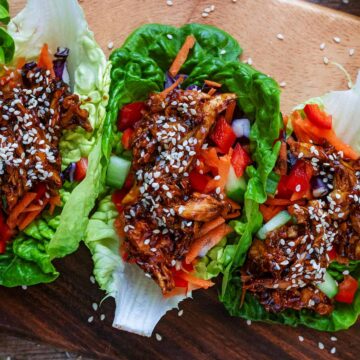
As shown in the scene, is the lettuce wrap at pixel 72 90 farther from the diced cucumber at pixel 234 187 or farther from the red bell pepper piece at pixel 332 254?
the red bell pepper piece at pixel 332 254

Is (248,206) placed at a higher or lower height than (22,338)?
higher

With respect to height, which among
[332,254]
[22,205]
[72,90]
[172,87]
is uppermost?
[172,87]

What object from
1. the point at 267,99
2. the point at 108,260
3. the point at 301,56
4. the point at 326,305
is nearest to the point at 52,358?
the point at 108,260

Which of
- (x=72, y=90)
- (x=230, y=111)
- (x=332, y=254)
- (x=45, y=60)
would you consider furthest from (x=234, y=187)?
(x=45, y=60)

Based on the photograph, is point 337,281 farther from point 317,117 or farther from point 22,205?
point 22,205

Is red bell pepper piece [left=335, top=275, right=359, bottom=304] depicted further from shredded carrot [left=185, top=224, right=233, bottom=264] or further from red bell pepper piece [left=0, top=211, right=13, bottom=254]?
red bell pepper piece [left=0, top=211, right=13, bottom=254]

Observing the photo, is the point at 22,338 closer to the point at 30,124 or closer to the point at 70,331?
the point at 70,331

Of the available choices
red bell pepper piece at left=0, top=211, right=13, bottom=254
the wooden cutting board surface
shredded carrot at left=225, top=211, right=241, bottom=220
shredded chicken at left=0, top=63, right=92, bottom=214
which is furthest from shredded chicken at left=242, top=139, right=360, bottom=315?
red bell pepper piece at left=0, top=211, right=13, bottom=254
